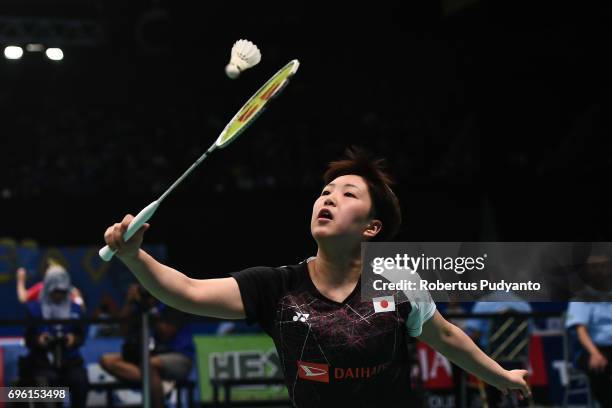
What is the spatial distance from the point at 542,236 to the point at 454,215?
1526 millimetres

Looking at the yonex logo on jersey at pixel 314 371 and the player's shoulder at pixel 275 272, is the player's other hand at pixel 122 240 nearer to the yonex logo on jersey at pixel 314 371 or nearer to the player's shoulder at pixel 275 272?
the player's shoulder at pixel 275 272

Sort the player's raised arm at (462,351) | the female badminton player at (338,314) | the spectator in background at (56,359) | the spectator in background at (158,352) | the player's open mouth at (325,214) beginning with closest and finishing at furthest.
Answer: the female badminton player at (338,314) → the player's open mouth at (325,214) → the player's raised arm at (462,351) → the spectator in background at (56,359) → the spectator in background at (158,352)

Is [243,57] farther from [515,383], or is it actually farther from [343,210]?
[515,383]

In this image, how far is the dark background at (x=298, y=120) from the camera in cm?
1245

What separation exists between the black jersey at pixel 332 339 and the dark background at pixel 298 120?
29.6 feet

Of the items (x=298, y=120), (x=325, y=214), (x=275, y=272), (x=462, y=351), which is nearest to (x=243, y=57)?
(x=325, y=214)

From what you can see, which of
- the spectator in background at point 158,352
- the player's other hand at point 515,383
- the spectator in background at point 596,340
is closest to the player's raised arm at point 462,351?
the player's other hand at point 515,383

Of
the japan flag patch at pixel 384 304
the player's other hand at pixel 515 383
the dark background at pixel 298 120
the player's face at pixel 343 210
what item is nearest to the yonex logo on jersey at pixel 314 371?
Answer: the japan flag patch at pixel 384 304

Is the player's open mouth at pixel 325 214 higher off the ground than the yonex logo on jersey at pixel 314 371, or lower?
higher

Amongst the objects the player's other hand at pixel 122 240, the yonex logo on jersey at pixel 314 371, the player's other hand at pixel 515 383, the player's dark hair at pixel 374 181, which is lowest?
the player's other hand at pixel 515 383

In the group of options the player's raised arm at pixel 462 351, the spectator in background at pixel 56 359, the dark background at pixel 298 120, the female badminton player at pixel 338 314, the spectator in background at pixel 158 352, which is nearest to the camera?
the female badminton player at pixel 338 314

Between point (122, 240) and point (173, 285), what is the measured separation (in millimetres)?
261

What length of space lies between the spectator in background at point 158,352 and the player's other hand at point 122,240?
11.7 feet

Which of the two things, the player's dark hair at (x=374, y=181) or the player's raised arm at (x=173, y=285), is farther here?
the player's dark hair at (x=374, y=181)
